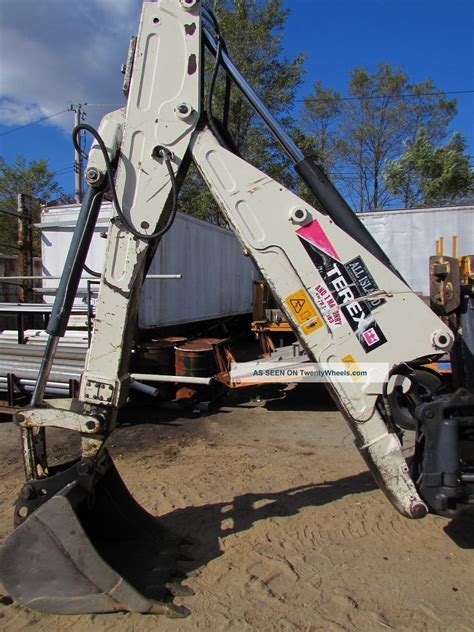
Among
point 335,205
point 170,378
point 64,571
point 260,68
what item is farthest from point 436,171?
point 64,571

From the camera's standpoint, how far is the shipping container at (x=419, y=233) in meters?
9.52

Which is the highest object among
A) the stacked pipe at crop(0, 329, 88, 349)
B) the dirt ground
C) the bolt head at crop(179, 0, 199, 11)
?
the bolt head at crop(179, 0, 199, 11)

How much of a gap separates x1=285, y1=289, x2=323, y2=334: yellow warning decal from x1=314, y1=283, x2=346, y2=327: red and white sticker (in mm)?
39

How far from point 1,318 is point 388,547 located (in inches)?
315

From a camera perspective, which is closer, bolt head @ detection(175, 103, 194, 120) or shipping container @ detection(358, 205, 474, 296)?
→ bolt head @ detection(175, 103, 194, 120)

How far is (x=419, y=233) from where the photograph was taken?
9719mm

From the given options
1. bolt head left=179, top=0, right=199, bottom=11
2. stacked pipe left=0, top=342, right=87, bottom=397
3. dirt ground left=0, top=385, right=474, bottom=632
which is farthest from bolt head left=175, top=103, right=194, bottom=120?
stacked pipe left=0, top=342, right=87, bottom=397

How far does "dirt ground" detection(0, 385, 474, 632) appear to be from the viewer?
252 centimetres

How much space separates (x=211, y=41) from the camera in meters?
2.73

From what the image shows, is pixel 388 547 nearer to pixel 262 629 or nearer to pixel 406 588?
pixel 406 588

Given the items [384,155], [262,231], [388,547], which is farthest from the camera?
[384,155]

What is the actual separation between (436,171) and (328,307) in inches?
867

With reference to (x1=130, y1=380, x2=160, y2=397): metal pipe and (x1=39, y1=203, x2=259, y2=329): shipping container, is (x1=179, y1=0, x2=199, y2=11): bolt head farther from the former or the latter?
(x1=130, y1=380, x2=160, y2=397): metal pipe

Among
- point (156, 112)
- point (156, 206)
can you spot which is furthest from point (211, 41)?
point (156, 206)
